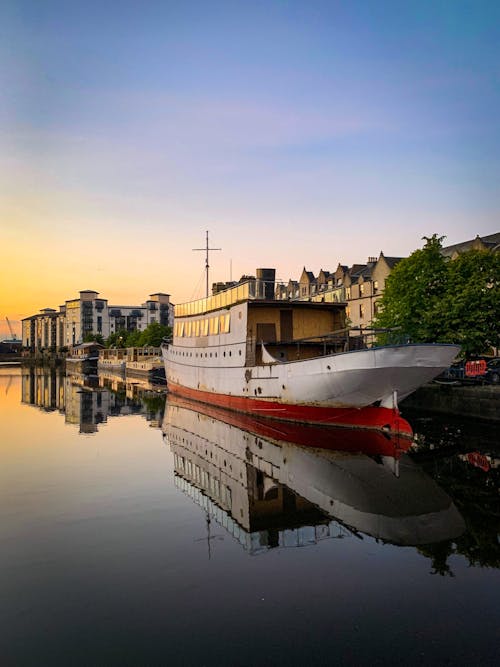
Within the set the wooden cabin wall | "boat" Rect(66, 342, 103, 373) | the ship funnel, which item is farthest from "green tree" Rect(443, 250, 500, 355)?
"boat" Rect(66, 342, 103, 373)

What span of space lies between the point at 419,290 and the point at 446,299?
315 cm

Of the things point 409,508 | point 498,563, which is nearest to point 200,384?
point 409,508

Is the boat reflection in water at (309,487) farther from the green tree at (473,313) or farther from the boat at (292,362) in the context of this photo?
the green tree at (473,313)

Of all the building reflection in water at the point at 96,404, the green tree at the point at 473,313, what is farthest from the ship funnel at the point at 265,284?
the green tree at the point at 473,313

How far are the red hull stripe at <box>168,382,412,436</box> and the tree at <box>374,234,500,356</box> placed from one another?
13.6 meters

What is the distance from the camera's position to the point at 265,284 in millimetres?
36188

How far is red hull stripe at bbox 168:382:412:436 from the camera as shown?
25652 millimetres

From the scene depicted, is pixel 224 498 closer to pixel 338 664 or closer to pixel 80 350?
pixel 338 664

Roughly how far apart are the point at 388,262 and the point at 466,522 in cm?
6229

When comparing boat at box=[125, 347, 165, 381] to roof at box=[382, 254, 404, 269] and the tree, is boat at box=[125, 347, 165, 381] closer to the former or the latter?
roof at box=[382, 254, 404, 269]

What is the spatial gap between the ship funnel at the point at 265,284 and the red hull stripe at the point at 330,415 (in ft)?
23.5

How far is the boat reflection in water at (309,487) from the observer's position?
13000mm

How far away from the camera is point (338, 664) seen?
23.8 feet

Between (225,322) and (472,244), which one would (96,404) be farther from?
(472,244)
